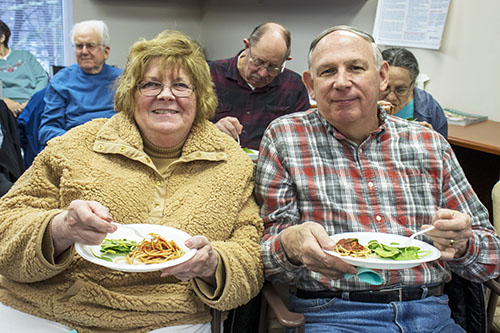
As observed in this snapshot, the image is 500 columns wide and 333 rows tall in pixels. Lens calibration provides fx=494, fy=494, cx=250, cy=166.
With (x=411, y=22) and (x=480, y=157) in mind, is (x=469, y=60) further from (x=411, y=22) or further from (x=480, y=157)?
(x=480, y=157)

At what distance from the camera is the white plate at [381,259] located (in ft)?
3.87

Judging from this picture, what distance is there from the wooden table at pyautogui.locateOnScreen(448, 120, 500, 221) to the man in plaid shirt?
1.54 meters

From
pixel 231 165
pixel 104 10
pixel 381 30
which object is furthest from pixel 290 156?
pixel 104 10

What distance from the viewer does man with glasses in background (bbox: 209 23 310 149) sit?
9.51ft

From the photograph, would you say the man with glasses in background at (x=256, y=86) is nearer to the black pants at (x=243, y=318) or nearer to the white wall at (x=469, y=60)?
the black pants at (x=243, y=318)

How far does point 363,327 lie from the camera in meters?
1.47

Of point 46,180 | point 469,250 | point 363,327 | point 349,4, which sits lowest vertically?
point 363,327

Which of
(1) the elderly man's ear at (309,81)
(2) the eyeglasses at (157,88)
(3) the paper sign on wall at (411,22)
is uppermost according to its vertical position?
(3) the paper sign on wall at (411,22)

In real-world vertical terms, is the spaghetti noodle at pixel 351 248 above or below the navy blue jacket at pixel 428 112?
below

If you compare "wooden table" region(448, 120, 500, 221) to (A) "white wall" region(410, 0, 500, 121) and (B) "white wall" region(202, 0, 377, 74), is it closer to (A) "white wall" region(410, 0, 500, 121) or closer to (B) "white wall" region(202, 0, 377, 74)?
(A) "white wall" region(410, 0, 500, 121)

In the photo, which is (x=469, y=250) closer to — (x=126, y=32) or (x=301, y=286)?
(x=301, y=286)

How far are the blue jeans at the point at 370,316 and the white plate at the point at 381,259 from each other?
0.21m

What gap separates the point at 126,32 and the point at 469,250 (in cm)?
554

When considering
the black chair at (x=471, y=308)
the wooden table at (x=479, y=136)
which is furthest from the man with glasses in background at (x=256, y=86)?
the black chair at (x=471, y=308)
